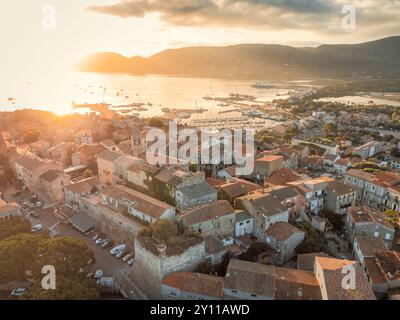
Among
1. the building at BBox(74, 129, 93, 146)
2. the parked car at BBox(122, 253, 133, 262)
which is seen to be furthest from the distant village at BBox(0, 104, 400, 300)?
the building at BBox(74, 129, 93, 146)

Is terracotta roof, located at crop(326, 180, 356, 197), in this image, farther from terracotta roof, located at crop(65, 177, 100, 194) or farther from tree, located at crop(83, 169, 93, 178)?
tree, located at crop(83, 169, 93, 178)

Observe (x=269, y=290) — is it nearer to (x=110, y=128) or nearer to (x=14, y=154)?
(x=14, y=154)

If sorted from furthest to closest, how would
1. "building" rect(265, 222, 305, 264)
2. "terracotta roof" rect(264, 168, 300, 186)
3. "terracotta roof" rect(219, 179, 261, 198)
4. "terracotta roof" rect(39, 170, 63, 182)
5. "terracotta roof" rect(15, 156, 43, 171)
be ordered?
"terracotta roof" rect(15, 156, 43, 171) → "terracotta roof" rect(39, 170, 63, 182) → "terracotta roof" rect(264, 168, 300, 186) → "terracotta roof" rect(219, 179, 261, 198) → "building" rect(265, 222, 305, 264)

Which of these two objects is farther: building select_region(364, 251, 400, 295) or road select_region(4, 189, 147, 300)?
road select_region(4, 189, 147, 300)

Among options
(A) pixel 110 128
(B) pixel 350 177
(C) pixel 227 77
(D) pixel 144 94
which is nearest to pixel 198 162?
(B) pixel 350 177

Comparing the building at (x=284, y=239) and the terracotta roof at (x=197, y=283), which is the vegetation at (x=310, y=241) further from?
the terracotta roof at (x=197, y=283)

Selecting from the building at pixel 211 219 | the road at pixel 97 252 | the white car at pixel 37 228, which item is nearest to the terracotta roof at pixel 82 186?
the road at pixel 97 252
